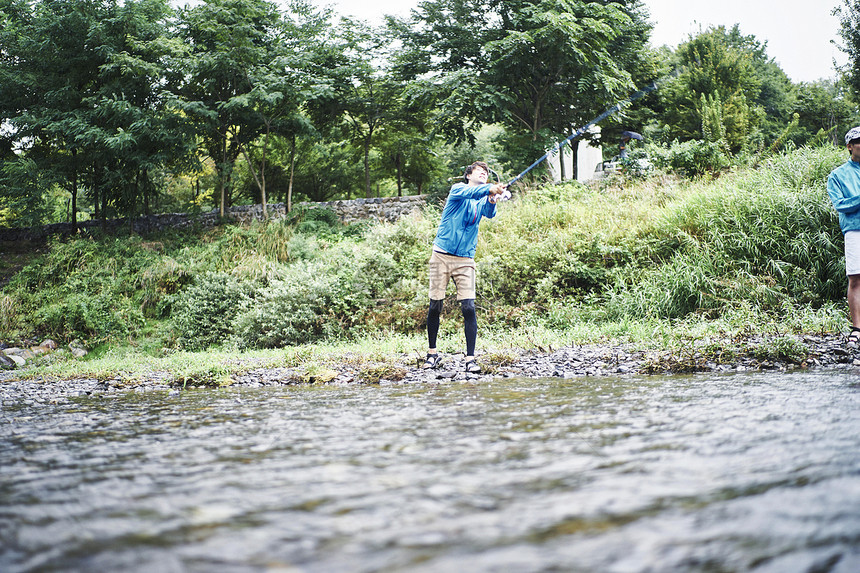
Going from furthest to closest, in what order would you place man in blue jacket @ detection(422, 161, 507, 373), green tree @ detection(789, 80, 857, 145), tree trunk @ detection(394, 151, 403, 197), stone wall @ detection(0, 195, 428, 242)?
green tree @ detection(789, 80, 857, 145) → tree trunk @ detection(394, 151, 403, 197) → stone wall @ detection(0, 195, 428, 242) → man in blue jacket @ detection(422, 161, 507, 373)

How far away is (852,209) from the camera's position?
17.3 feet

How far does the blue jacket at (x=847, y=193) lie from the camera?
5.28 m

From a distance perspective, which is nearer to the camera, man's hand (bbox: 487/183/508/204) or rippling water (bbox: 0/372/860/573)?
rippling water (bbox: 0/372/860/573)

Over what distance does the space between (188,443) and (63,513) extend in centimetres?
96

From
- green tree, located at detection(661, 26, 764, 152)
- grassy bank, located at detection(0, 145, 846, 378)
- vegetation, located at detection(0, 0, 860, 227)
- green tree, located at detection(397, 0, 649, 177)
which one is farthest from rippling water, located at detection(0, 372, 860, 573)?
green tree, located at detection(661, 26, 764, 152)

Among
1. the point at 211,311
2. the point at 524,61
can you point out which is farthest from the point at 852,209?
the point at 524,61

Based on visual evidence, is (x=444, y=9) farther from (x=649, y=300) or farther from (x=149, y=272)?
(x=649, y=300)

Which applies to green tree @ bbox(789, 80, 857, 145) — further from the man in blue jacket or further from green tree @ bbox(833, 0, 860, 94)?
the man in blue jacket

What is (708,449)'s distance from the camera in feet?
6.76

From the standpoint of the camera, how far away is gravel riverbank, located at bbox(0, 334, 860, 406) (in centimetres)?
473

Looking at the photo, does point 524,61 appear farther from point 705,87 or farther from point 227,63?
point 705,87

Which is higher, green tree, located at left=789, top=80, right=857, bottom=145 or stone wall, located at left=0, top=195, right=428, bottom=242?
green tree, located at left=789, top=80, right=857, bottom=145

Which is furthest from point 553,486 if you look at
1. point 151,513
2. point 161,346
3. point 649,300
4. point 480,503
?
point 161,346

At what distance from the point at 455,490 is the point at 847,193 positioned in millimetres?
5566
